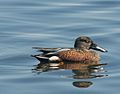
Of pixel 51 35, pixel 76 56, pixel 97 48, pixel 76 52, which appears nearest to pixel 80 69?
pixel 76 56

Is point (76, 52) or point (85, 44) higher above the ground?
point (85, 44)

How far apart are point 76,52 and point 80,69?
106cm

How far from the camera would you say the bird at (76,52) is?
15.8 m

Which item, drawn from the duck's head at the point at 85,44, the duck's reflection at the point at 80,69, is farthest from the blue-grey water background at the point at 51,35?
the duck's head at the point at 85,44

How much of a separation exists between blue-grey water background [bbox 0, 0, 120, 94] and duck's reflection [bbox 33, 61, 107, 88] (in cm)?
17

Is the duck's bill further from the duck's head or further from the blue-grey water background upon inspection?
the blue-grey water background

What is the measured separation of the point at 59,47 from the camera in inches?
660

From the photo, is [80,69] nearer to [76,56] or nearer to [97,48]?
[76,56]

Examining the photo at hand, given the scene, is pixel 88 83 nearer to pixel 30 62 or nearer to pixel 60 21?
pixel 30 62

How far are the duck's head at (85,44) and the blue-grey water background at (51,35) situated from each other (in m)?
0.29

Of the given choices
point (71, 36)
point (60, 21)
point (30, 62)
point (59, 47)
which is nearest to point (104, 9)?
point (60, 21)

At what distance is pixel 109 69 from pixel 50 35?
3596 mm

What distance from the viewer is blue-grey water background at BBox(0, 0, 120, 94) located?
1340 centimetres

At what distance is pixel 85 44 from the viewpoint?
16547 millimetres
